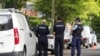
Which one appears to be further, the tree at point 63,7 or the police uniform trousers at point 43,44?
the tree at point 63,7

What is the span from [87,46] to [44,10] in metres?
5.60

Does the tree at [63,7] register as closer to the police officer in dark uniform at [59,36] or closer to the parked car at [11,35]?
the police officer in dark uniform at [59,36]

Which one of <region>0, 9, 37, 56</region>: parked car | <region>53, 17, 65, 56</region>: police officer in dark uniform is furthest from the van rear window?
<region>53, 17, 65, 56</region>: police officer in dark uniform

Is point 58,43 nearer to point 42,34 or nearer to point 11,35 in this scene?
point 42,34

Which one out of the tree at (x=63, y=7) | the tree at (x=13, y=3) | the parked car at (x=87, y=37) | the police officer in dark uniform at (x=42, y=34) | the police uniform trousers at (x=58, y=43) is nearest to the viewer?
the police officer in dark uniform at (x=42, y=34)

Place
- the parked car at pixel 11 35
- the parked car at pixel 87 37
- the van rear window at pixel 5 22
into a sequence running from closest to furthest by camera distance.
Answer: the parked car at pixel 11 35 → the van rear window at pixel 5 22 → the parked car at pixel 87 37

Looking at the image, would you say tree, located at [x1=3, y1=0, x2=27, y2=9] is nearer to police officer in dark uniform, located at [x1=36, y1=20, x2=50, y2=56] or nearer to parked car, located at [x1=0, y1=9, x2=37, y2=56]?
police officer in dark uniform, located at [x1=36, y1=20, x2=50, y2=56]

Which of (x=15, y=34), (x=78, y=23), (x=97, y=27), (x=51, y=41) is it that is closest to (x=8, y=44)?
(x=15, y=34)

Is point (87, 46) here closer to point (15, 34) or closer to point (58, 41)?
point (58, 41)

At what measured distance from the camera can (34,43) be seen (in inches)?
653

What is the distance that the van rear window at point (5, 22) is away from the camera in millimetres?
13836

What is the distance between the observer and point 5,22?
13906 millimetres

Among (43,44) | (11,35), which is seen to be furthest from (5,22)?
(43,44)

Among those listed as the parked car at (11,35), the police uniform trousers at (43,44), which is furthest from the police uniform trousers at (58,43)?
the parked car at (11,35)
